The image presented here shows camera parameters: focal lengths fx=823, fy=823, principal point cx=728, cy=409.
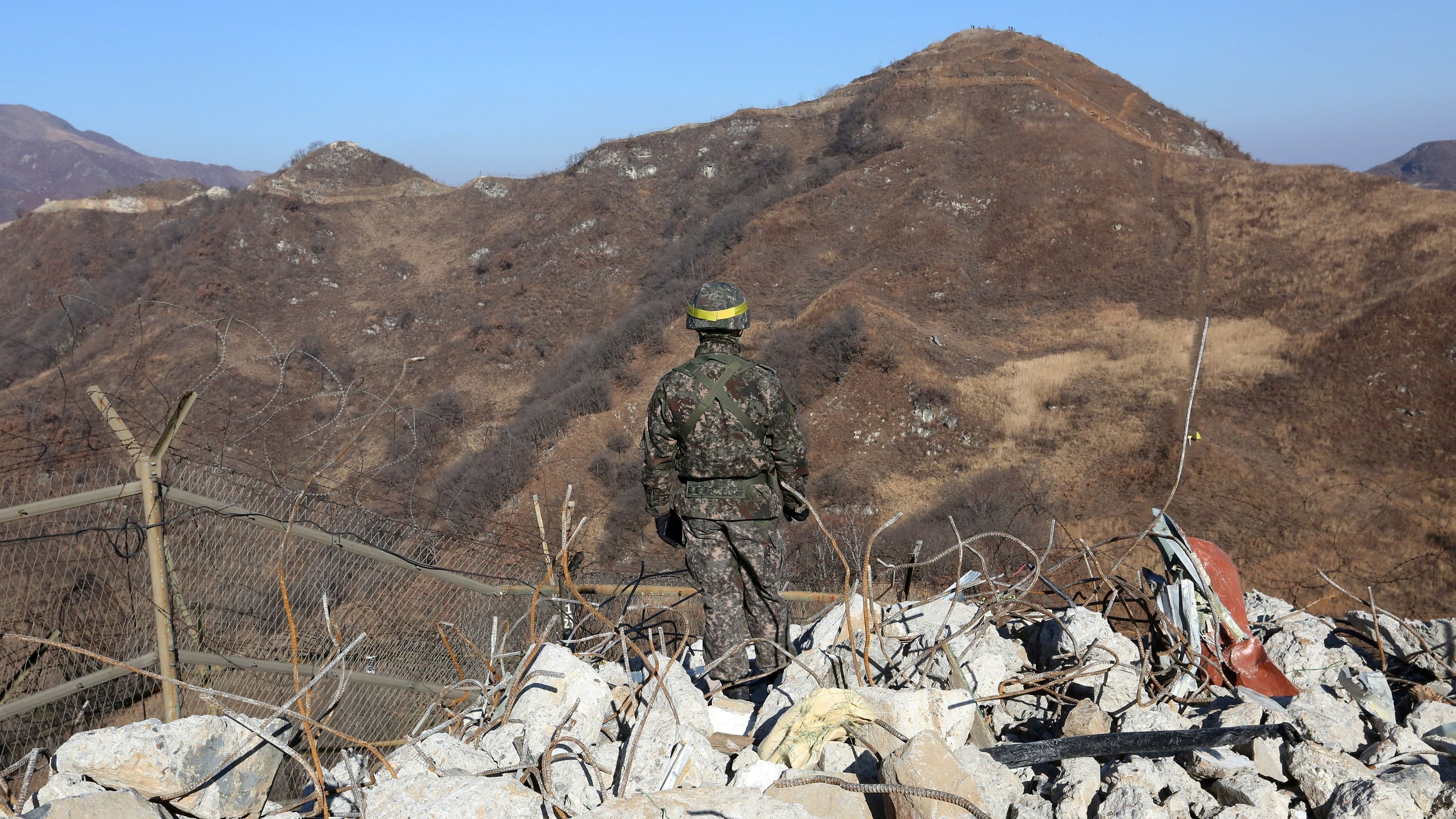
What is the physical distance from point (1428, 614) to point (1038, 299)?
43.8ft

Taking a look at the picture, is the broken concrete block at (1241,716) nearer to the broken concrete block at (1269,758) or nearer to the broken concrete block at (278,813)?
the broken concrete block at (1269,758)

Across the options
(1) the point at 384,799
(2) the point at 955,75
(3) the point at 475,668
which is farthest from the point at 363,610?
(2) the point at 955,75

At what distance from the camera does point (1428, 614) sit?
27.4 feet

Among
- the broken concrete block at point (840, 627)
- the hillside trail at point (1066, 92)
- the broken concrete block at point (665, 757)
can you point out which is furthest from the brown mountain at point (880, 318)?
the broken concrete block at point (840, 627)

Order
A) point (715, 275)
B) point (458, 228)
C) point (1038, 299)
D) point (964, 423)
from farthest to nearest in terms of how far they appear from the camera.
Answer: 1. point (458, 228)
2. point (715, 275)
3. point (1038, 299)
4. point (964, 423)

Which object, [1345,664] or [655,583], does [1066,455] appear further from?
[1345,664]

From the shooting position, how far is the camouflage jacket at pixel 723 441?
12.3 ft

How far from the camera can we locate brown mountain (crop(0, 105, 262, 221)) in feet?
329

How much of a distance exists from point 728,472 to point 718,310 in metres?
0.74

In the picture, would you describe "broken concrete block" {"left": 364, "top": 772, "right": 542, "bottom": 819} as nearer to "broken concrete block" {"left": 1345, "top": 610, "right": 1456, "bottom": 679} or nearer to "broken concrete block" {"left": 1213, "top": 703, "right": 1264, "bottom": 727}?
"broken concrete block" {"left": 1213, "top": 703, "right": 1264, "bottom": 727}

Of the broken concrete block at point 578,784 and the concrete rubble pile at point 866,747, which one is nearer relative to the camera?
the concrete rubble pile at point 866,747

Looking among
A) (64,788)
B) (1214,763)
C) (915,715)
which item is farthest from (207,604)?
(1214,763)

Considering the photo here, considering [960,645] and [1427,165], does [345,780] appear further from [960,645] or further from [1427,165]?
[1427,165]

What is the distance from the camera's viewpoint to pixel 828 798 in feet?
8.75
